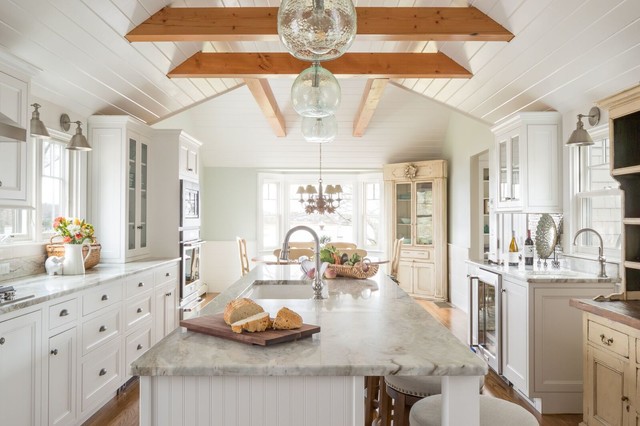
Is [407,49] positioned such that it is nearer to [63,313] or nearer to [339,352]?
[63,313]

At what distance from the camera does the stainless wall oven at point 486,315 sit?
146 inches

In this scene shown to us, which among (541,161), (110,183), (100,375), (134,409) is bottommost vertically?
(134,409)

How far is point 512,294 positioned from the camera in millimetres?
3480

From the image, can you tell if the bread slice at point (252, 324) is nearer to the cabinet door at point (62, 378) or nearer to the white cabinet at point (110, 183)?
the cabinet door at point (62, 378)

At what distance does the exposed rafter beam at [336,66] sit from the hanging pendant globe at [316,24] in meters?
2.62

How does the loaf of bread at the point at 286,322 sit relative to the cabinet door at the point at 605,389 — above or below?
above

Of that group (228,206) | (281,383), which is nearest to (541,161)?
(281,383)

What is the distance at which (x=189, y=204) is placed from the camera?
5.04m

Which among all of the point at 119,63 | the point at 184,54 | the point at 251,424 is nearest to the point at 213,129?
the point at 184,54

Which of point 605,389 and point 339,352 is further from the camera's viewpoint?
point 605,389

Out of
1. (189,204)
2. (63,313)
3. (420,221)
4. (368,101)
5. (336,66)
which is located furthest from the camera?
(420,221)

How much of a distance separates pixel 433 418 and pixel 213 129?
641 cm

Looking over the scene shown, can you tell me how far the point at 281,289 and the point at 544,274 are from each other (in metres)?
1.94

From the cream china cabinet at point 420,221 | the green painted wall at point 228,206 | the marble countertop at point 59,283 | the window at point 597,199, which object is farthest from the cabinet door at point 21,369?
the cream china cabinet at point 420,221
